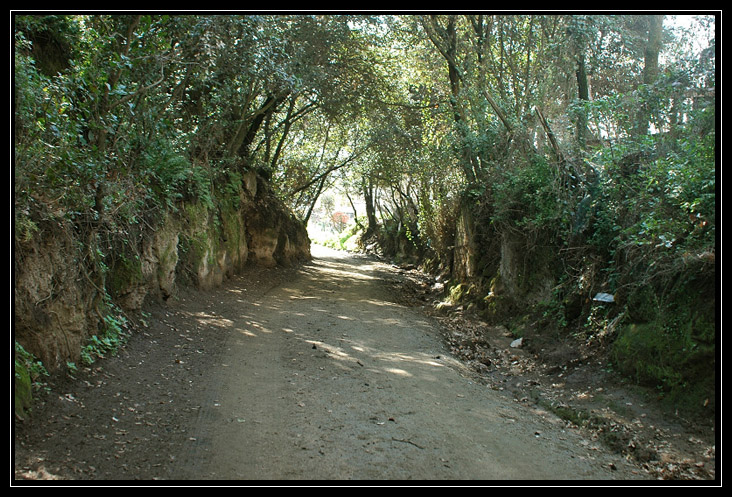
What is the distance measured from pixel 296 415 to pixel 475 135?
9.69 metres

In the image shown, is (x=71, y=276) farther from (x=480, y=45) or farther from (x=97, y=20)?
(x=480, y=45)

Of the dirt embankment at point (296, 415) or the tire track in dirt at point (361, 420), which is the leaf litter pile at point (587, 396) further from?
the tire track in dirt at point (361, 420)

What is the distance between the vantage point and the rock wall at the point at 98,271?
5305 millimetres

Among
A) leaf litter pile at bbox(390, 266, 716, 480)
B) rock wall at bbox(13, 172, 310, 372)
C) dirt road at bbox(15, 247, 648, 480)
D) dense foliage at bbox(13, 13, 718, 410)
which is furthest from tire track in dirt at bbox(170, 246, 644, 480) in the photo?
dense foliage at bbox(13, 13, 718, 410)

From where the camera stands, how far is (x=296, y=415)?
18.5 feet

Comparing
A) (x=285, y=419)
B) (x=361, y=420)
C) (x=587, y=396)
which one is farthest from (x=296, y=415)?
(x=587, y=396)

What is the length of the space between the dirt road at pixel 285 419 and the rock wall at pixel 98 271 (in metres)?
0.52

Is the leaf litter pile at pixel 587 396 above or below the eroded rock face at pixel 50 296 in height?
below

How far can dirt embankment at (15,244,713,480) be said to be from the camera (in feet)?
14.4

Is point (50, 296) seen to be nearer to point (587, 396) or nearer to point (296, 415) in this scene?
point (296, 415)

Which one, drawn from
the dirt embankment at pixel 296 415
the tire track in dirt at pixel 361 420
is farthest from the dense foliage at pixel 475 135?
the tire track in dirt at pixel 361 420

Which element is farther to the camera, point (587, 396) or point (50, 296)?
point (587, 396)

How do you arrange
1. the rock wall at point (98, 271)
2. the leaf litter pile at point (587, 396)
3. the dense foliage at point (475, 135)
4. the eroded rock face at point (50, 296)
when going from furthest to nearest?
the dense foliage at point (475, 135)
the rock wall at point (98, 271)
the eroded rock face at point (50, 296)
the leaf litter pile at point (587, 396)

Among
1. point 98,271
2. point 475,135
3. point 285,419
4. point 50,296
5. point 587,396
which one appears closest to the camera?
point 285,419
